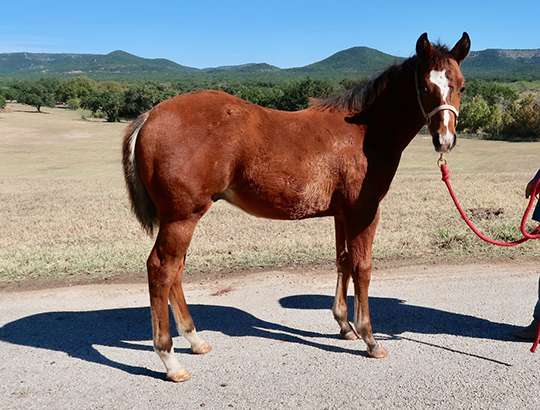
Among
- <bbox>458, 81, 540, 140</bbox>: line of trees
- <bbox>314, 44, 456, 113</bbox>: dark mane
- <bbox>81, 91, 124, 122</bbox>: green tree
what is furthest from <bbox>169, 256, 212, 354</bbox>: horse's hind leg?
<bbox>81, 91, 124, 122</bbox>: green tree

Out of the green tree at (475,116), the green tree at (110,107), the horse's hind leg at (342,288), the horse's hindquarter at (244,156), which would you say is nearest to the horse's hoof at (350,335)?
the horse's hind leg at (342,288)

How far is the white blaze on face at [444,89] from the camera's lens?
11.9ft

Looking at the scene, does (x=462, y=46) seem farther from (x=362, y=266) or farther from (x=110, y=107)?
(x=110, y=107)

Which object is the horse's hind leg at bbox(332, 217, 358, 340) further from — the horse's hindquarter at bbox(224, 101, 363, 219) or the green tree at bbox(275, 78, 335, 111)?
the green tree at bbox(275, 78, 335, 111)

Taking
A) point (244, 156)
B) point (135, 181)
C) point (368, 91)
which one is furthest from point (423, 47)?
point (135, 181)

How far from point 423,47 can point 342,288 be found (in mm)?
2435

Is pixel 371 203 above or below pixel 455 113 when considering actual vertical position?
below

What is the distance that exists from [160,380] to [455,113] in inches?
131

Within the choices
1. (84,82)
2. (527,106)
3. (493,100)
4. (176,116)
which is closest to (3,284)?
(176,116)

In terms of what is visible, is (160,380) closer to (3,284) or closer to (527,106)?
(3,284)

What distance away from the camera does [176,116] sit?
3.87 m

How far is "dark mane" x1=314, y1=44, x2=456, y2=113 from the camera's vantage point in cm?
416

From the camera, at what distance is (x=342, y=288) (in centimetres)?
471

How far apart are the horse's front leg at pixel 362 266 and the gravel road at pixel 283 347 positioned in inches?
6.7
